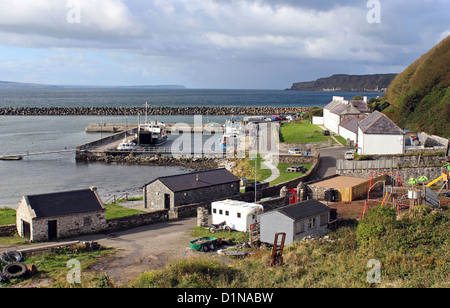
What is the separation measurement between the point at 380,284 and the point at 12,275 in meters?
14.4

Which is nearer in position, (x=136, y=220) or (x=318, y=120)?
(x=136, y=220)

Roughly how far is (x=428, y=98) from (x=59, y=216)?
194ft

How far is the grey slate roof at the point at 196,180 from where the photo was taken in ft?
105

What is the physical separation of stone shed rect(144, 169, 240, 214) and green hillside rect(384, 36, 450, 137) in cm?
3542

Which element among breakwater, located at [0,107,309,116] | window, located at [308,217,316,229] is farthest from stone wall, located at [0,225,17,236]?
breakwater, located at [0,107,309,116]

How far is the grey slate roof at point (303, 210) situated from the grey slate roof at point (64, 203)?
1092cm

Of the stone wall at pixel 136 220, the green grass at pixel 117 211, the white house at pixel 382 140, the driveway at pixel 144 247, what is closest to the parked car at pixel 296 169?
the white house at pixel 382 140

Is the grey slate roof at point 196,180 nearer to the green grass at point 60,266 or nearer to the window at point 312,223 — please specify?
the green grass at point 60,266

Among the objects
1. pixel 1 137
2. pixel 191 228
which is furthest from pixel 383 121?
pixel 1 137

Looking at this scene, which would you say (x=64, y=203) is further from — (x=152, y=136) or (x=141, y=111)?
(x=141, y=111)

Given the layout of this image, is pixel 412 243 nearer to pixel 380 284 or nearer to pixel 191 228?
pixel 380 284

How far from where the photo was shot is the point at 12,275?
1881 cm

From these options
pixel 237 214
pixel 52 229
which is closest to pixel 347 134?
pixel 237 214

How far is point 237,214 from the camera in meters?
27.1
